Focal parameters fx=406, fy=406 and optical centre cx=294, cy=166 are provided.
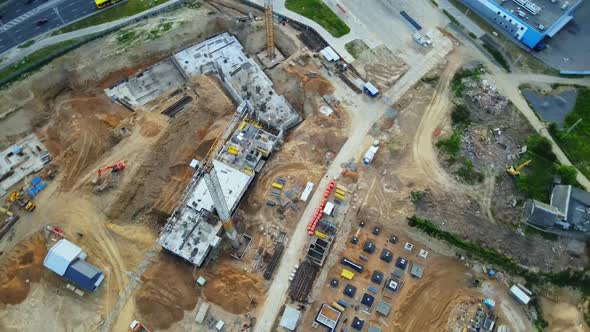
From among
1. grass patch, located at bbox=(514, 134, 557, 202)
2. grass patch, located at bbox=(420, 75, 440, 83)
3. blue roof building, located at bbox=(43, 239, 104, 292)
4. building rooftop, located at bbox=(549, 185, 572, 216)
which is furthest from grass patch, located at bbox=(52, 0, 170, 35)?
building rooftop, located at bbox=(549, 185, 572, 216)

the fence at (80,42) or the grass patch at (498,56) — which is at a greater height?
the grass patch at (498,56)

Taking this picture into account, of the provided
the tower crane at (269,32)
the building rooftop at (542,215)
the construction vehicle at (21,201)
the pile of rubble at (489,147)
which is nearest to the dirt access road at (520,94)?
the pile of rubble at (489,147)

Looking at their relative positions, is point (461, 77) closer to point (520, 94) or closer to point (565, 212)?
point (520, 94)

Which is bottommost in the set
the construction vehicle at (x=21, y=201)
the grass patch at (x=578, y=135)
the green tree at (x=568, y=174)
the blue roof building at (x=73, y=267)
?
the blue roof building at (x=73, y=267)

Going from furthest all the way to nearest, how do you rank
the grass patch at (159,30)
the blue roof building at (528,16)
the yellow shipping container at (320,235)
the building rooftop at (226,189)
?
the blue roof building at (528,16) → the grass patch at (159,30) → the building rooftop at (226,189) → the yellow shipping container at (320,235)

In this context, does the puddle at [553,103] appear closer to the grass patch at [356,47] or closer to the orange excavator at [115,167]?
the grass patch at [356,47]

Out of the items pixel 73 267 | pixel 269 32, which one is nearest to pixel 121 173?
→ pixel 73 267
